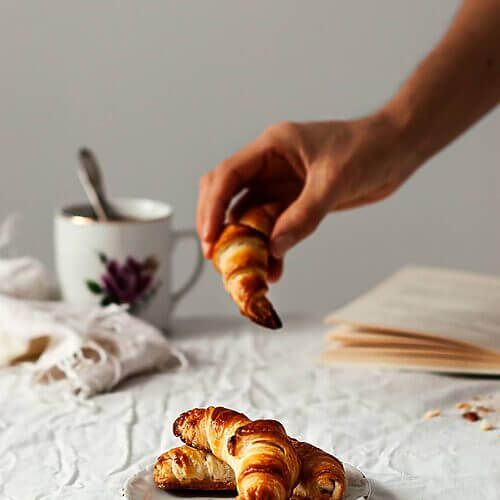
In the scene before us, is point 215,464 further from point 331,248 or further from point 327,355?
point 331,248

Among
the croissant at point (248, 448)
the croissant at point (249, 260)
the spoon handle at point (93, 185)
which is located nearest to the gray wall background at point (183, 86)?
the spoon handle at point (93, 185)

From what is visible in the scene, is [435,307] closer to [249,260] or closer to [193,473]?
[249,260]

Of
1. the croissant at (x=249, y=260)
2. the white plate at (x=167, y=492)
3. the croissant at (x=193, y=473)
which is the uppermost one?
the croissant at (x=249, y=260)

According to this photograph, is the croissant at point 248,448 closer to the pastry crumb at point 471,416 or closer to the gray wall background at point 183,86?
the pastry crumb at point 471,416

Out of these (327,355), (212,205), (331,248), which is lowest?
(331,248)

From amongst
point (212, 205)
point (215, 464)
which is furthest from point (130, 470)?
point (212, 205)

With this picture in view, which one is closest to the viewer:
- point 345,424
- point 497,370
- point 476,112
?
point 345,424
